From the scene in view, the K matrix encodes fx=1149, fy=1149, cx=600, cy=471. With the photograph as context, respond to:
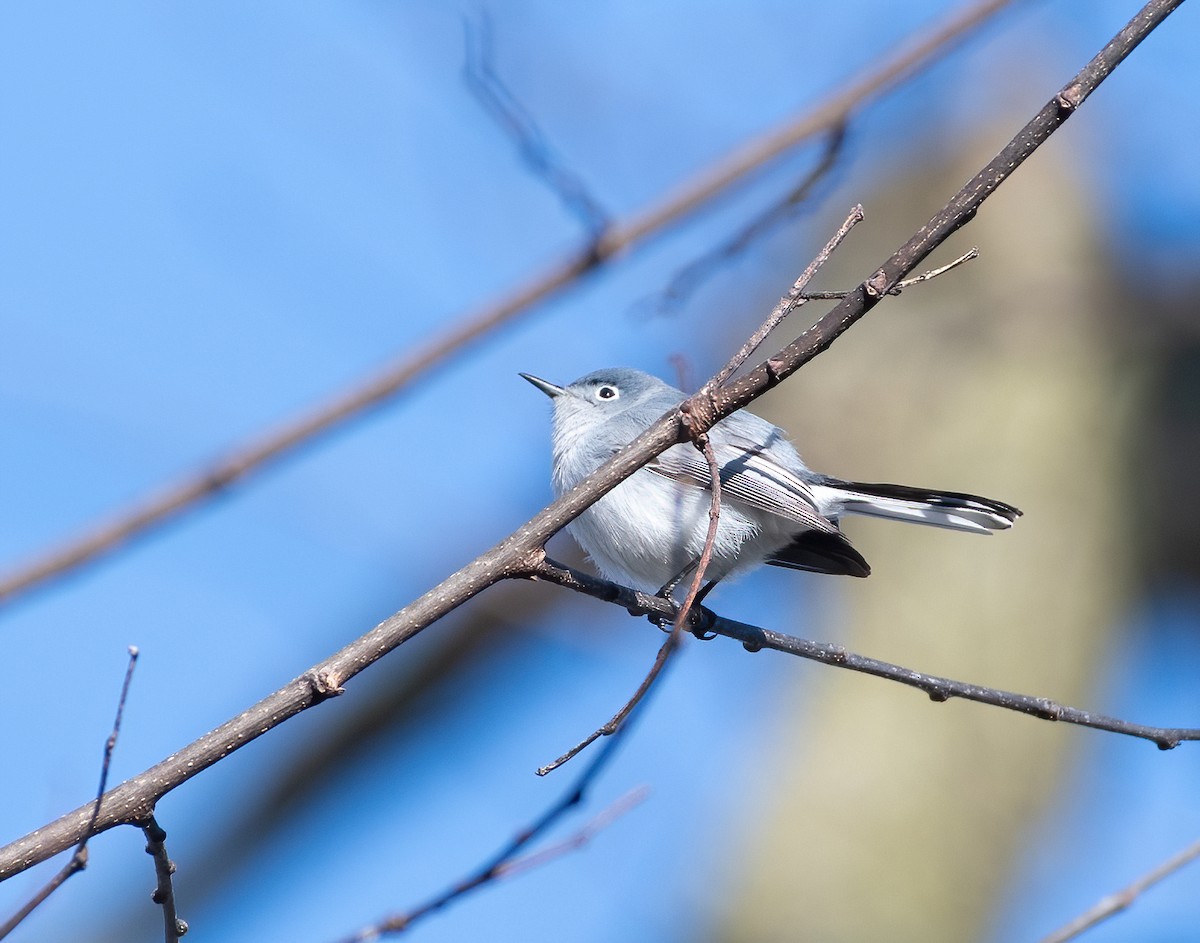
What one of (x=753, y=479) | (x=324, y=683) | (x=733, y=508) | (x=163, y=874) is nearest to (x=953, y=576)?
(x=733, y=508)

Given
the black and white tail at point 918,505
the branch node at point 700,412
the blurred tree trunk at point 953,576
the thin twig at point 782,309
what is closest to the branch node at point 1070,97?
the thin twig at point 782,309

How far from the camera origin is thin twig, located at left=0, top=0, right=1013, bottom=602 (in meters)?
1.89

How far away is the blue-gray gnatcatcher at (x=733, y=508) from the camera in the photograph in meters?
2.81

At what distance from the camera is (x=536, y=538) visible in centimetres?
158

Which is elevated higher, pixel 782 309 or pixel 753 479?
pixel 753 479

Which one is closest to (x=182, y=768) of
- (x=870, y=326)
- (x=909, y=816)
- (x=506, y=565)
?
(x=506, y=565)

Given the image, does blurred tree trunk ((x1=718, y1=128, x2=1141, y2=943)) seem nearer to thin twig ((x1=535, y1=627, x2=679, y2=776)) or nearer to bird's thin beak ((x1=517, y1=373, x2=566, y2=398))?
bird's thin beak ((x1=517, y1=373, x2=566, y2=398))

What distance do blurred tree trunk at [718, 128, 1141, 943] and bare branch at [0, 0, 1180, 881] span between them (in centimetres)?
299

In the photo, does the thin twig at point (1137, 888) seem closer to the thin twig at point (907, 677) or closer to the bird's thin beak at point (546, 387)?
the thin twig at point (907, 677)

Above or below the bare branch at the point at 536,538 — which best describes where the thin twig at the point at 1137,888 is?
below

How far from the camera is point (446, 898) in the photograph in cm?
150

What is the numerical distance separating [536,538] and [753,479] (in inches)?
51.7

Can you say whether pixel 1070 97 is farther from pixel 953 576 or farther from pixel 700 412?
pixel 953 576

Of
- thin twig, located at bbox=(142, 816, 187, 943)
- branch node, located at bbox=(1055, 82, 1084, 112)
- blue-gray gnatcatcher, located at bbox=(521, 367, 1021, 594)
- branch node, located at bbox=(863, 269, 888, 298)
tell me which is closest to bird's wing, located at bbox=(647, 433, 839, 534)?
blue-gray gnatcatcher, located at bbox=(521, 367, 1021, 594)
